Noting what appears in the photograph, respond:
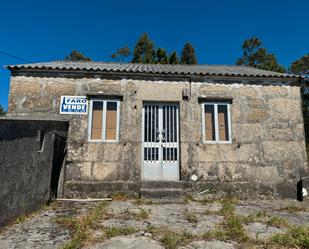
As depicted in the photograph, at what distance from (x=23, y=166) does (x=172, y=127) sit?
13.7 ft

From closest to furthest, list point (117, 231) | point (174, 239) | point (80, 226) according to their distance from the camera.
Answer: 1. point (174, 239)
2. point (117, 231)
3. point (80, 226)

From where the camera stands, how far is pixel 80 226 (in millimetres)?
3838

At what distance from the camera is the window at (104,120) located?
268 inches

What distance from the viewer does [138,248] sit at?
3.12m

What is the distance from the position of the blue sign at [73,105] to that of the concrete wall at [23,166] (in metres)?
1.17

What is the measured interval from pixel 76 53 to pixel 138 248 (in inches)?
1164

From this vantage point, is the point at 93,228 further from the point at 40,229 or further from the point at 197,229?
the point at 197,229

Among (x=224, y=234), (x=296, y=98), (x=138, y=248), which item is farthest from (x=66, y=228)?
(x=296, y=98)

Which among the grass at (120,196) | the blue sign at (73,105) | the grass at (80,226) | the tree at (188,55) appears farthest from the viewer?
the tree at (188,55)

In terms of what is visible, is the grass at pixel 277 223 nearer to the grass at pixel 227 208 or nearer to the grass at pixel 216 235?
the grass at pixel 227 208

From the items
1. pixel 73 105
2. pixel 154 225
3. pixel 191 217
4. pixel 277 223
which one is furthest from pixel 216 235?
pixel 73 105

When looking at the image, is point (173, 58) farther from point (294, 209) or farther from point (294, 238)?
point (294, 238)

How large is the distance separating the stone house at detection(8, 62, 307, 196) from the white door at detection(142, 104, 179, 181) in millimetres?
30

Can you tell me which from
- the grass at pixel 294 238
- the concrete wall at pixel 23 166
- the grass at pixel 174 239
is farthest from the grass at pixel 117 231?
the grass at pixel 294 238
